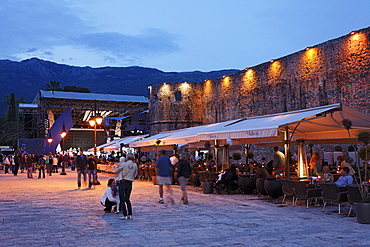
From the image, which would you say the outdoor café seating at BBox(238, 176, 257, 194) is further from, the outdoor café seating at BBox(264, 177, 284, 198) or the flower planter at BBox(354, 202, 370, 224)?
the flower planter at BBox(354, 202, 370, 224)

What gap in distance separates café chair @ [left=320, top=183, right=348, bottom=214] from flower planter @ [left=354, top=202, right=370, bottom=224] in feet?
2.78

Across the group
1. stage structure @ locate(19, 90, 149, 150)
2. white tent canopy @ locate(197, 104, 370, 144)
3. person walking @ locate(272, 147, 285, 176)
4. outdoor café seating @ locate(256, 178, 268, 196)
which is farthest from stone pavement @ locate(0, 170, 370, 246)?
stage structure @ locate(19, 90, 149, 150)

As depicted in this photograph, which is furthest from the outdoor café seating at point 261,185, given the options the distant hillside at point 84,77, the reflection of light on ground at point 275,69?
the distant hillside at point 84,77

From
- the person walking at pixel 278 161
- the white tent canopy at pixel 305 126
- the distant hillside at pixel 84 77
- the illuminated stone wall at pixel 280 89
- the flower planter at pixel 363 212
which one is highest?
the distant hillside at pixel 84 77

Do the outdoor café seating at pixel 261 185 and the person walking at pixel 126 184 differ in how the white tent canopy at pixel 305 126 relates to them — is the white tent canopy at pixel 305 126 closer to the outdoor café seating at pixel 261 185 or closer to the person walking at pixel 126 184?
the outdoor café seating at pixel 261 185

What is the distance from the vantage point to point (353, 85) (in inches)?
854

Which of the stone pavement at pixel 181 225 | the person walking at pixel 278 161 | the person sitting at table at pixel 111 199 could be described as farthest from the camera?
the person walking at pixel 278 161

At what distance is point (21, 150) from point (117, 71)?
513 feet

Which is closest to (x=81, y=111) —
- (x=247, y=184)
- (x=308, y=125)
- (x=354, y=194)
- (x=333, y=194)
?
(x=247, y=184)

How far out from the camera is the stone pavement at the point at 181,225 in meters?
5.46

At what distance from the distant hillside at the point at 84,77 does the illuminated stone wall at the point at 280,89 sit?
361 feet

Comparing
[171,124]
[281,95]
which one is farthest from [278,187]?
[171,124]

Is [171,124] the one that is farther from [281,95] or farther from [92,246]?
[92,246]

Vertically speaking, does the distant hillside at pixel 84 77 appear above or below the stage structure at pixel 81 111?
above
